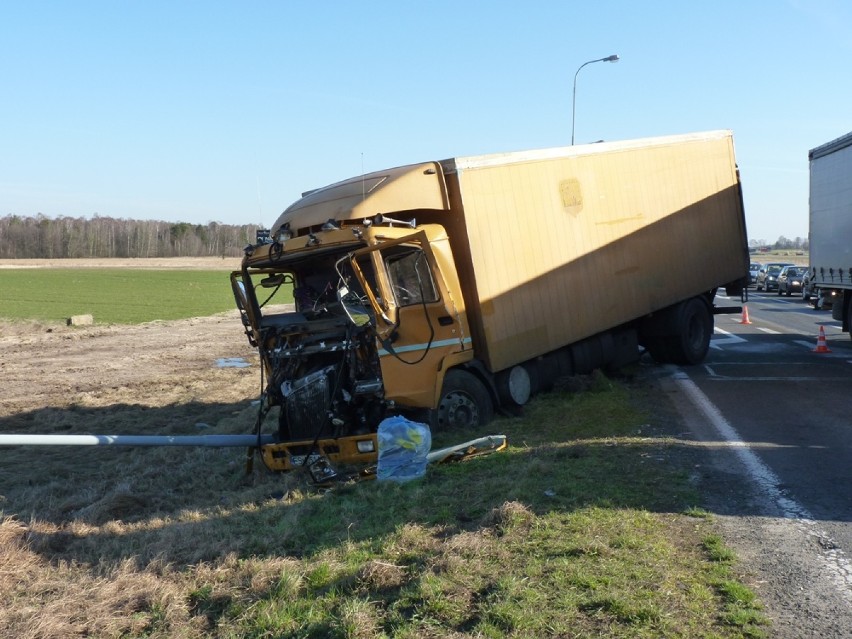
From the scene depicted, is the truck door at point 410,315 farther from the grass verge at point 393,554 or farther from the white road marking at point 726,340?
the white road marking at point 726,340

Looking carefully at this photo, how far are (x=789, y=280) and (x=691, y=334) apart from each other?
31.5m

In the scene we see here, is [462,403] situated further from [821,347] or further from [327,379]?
[821,347]

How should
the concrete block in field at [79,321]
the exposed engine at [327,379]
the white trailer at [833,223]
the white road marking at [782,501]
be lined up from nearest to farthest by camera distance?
the white road marking at [782,501]
the exposed engine at [327,379]
the white trailer at [833,223]
the concrete block in field at [79,321]

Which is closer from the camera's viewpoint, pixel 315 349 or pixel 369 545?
pixel 369 545

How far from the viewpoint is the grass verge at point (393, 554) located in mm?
4645

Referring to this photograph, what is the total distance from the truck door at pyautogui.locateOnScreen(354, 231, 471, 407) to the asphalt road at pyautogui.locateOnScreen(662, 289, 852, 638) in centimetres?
298

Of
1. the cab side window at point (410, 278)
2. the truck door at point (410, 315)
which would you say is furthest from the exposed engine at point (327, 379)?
the cab side window at point (410, 278)

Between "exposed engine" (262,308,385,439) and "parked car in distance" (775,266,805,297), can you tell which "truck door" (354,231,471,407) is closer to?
"exposed engine" (262,308,385,439)

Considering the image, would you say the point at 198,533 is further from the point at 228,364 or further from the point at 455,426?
the point at 228,364

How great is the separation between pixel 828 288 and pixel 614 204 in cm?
796

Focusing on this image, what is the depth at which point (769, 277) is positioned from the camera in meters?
47.7

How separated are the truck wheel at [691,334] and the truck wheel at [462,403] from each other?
6204 millimetres

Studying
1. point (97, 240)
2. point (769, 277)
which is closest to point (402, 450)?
point (769, 277)

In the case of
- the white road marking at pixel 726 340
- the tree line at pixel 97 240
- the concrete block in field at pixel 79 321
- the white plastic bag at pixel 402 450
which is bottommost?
the white road marking at pixel 726 340
